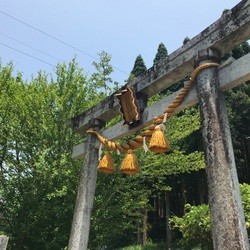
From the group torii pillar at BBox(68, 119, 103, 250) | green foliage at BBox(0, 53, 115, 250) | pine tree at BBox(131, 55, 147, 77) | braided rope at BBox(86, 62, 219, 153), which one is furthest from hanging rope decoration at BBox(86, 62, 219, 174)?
pine tree at BBox(131, 55, 147, 77)

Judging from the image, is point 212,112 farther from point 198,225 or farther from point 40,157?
point 198,225

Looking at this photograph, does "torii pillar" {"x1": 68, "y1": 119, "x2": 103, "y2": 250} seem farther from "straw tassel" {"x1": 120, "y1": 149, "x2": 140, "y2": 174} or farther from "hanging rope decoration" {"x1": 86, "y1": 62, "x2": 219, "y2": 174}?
"straw tassel" {"x1": 120, "y1": 149, "x2": 140, "y2": 174}

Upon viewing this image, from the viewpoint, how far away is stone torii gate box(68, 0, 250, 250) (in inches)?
104

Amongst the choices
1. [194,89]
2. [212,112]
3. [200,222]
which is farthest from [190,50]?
[200,222]

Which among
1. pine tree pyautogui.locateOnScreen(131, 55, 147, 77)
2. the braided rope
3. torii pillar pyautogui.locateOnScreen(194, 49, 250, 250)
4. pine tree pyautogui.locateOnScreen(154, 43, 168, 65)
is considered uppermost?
pine tree pyautogui.locateOnScreen(154, 43, 168, 65)

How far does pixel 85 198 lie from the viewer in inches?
176

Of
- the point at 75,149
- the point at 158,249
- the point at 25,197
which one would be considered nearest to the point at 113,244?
the point at 158,249

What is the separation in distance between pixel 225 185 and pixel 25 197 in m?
6.70

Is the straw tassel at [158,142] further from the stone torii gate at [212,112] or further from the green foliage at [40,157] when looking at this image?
the green foliage at [40,157]

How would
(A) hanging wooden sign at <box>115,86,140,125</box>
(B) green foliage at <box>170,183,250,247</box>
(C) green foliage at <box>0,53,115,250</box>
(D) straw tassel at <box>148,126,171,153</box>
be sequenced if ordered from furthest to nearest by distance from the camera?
1. (B) green foliage at <box>170,183,250,247</box>
2. (C) green foliage at <box>0,53,115,250</box>
3. (A) hanging wooden sign at <box>115,86,140,125</box>
4. (D) straw tassel at <box>148,126,171,153</box>

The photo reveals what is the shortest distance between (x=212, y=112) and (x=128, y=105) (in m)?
1.62

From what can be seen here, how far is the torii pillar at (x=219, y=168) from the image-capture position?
2.53m

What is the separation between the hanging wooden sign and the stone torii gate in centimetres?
12

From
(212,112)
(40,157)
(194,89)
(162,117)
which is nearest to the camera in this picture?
(212,112)
